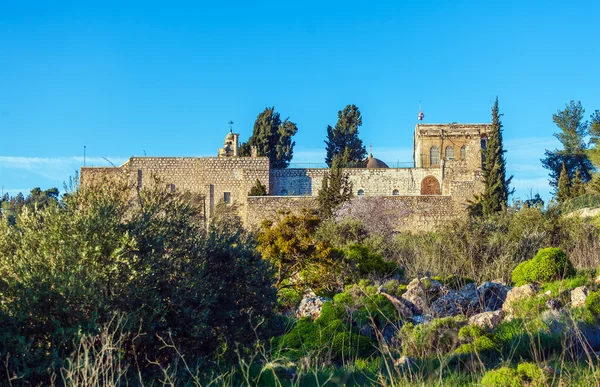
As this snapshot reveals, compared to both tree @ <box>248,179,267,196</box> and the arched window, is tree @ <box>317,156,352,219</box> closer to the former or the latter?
tree @ <box>248,179,267,196</box>

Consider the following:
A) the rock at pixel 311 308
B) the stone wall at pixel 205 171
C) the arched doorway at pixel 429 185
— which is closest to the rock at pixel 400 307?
the rock at pixel 311 308

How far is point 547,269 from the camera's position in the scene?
11648 mm

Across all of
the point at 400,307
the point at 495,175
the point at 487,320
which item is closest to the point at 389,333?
the point at 400,307

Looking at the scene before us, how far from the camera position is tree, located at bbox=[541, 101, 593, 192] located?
131ft

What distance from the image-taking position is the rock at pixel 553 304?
30.3ft

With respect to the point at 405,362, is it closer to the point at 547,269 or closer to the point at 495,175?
the point at 547,269

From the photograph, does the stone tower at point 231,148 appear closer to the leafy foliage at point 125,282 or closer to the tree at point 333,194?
the tree at point 333,194

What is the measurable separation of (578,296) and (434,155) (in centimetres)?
3149

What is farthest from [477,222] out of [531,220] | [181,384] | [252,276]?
[181,384]

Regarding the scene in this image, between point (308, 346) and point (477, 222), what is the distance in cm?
1055

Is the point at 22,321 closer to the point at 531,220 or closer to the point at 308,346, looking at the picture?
the point at 308,346

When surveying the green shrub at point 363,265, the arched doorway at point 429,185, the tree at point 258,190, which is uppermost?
the arched doorway at point 429,185

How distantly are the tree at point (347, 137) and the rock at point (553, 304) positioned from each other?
32931 millimetres

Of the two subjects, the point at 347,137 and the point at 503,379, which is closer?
the point at 503,379
